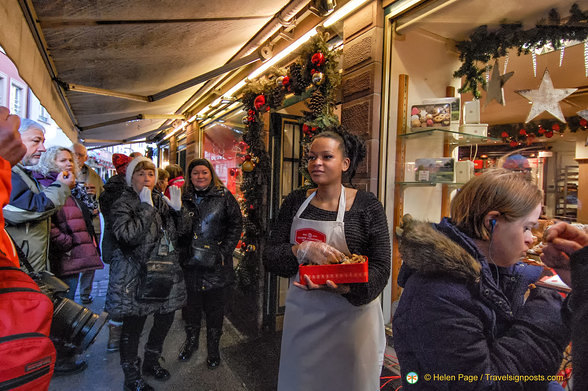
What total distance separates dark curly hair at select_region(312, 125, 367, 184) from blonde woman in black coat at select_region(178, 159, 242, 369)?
1543 millimetres

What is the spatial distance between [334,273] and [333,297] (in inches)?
15.0

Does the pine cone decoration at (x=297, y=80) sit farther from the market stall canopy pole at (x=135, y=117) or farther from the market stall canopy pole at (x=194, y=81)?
the market stall canopy pole at (x=135, y=117)

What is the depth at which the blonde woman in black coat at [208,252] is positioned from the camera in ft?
9.41

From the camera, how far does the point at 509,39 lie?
2203 millimetres

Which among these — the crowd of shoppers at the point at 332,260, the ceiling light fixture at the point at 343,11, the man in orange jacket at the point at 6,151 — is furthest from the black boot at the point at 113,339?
the ceiling light fixture at the point at 343,11

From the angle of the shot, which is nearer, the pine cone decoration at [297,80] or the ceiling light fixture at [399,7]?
the ceiling light fixture at [399,7]

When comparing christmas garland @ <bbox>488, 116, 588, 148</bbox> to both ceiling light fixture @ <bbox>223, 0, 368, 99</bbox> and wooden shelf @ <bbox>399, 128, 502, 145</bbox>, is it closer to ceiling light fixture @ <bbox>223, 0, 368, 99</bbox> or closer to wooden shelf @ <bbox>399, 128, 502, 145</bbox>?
wooden shelf @ <bbox>399, 128, 502, 145</bbox>

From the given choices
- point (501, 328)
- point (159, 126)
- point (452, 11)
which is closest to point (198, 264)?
point (501, 328)

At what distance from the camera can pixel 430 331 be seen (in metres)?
0.95

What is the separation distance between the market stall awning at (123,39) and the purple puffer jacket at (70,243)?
1236mm

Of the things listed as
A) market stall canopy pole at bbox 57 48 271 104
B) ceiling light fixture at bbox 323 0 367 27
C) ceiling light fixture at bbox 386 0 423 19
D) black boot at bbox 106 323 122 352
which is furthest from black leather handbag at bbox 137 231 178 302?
ceiling light fixture at bbox 386 0 423 19

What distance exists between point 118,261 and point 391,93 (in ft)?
8.70

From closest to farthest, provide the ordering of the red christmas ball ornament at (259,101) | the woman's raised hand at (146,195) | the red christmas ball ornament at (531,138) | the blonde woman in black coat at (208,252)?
1. the red christmas ball ornament at (531,138)
2. the woman's raised hand at (146,195)
3. the blonde woman in black coat at (208,252)
4. the red christmas ball ornament at (259,101)

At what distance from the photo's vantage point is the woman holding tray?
1.56 m
